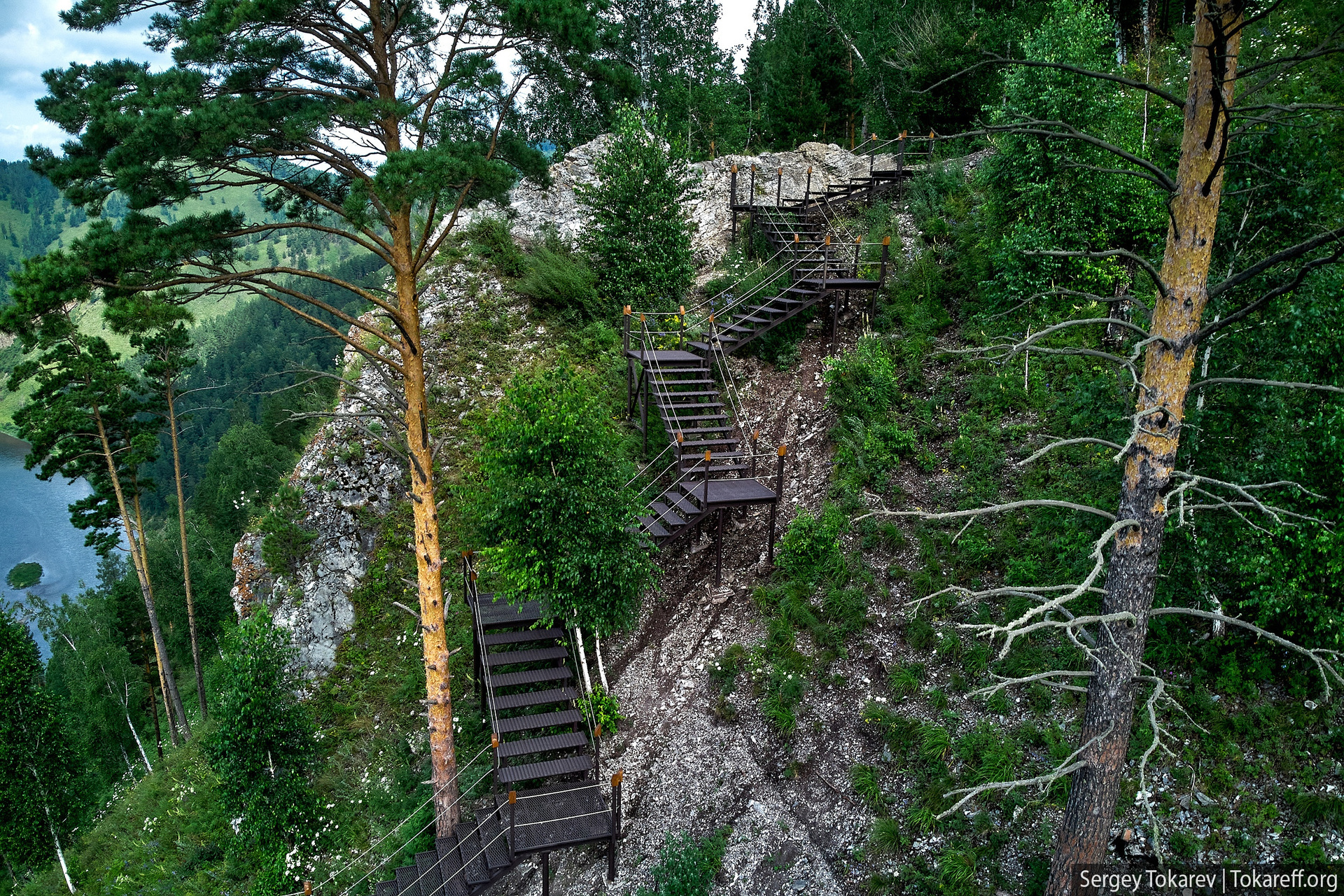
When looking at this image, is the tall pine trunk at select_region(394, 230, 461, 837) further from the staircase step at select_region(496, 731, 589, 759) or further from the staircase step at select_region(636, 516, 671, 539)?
the staircase step at select_region(636, 516, 671, 539)

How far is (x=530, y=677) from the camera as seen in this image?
407 inches

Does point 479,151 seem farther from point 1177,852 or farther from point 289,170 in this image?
point 1177,852

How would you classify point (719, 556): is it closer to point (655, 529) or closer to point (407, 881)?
point (655, 529)

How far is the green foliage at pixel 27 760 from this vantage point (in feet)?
58.4

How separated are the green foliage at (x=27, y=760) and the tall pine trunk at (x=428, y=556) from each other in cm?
1564

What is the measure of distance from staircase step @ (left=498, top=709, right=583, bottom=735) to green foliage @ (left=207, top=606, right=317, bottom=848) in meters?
3.94

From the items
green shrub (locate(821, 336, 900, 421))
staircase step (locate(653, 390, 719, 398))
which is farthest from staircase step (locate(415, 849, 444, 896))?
green shrub (locate(821, 336, 900, 421))

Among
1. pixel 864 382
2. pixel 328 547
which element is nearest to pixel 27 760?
pixel 328 547

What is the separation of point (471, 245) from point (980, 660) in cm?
1643

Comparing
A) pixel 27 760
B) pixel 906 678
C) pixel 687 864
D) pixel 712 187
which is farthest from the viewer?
pixel 712 187

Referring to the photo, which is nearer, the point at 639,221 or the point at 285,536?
the point at 285,536

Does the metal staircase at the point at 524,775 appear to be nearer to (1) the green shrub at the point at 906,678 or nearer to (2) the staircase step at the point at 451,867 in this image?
(2) the staircase step at the point at 451,867

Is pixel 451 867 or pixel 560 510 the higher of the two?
pixel 560 510

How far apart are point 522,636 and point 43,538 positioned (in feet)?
289
